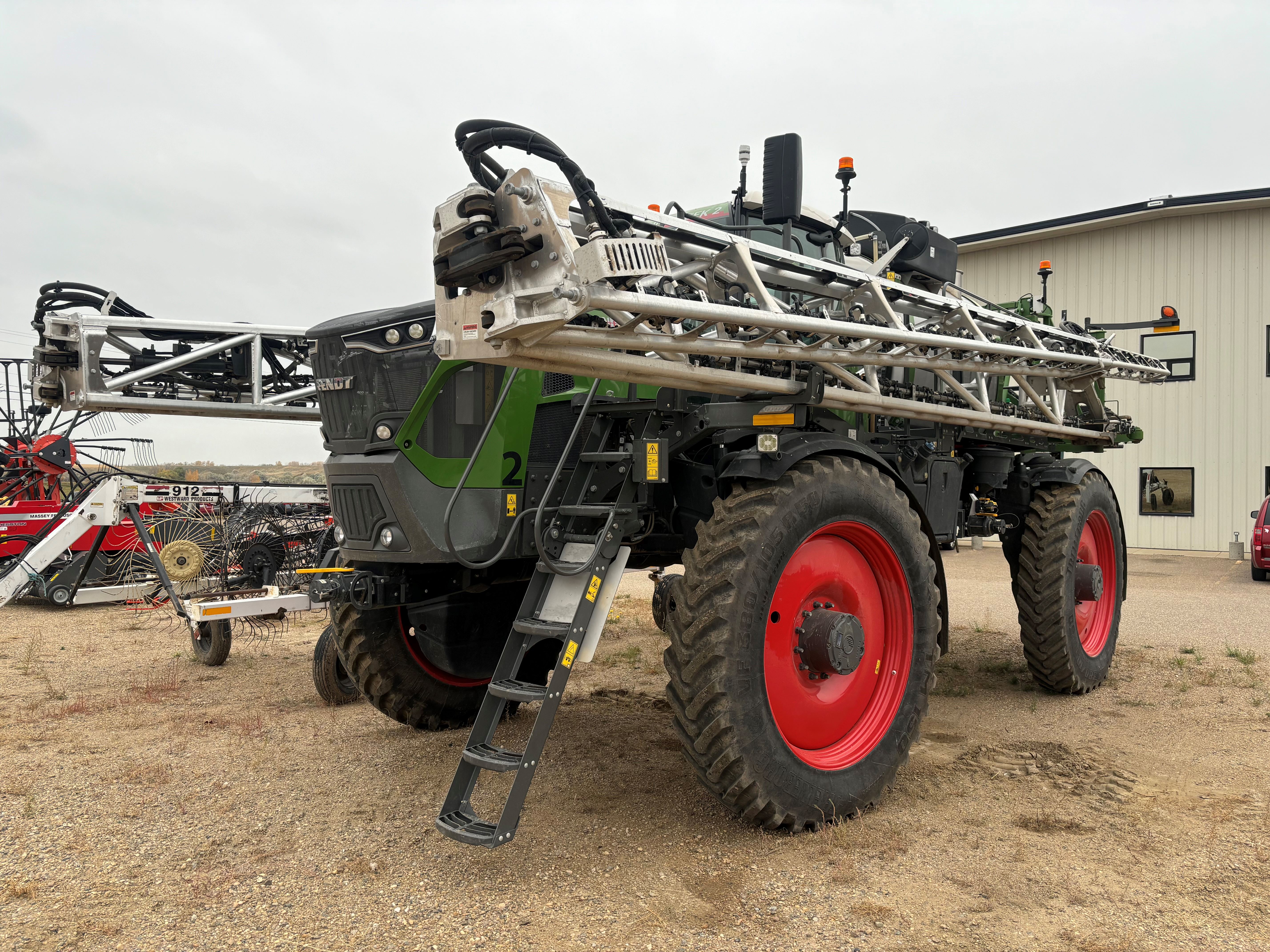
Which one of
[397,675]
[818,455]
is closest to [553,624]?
[818,455]

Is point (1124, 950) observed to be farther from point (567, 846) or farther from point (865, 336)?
point (865, 336)

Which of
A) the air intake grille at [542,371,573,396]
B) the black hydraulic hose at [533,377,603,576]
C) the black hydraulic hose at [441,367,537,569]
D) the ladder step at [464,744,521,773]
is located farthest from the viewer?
the air intake grille at [542,371,573,396]

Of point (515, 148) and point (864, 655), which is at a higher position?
point (515, 148)

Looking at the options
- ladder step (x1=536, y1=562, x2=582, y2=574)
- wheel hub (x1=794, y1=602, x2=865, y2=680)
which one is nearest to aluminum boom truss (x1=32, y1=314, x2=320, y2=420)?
ladder step (x1=536, y1=562, x2=582, y2=574)

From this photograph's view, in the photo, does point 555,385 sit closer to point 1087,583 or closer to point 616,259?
point 616,259

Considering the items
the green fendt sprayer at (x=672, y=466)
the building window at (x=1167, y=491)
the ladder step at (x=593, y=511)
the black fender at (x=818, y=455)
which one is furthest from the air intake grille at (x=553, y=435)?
the building window at (x=1167, y=491)

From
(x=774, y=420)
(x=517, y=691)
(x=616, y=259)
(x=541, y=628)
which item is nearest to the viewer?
(x=616, y=259)

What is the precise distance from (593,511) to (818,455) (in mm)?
1044

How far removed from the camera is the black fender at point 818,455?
3.74 meters

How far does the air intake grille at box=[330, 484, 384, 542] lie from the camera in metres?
4.04

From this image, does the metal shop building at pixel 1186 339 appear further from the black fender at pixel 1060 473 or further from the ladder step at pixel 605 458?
the ladder step at pixel 605 458

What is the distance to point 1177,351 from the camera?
17734 mm

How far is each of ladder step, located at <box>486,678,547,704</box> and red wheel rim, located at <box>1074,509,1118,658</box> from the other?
15.2ft

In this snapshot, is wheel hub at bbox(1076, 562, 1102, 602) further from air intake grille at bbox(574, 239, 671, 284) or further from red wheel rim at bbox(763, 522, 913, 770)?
air intake grille at bbox(574, 239, 671, 284)
